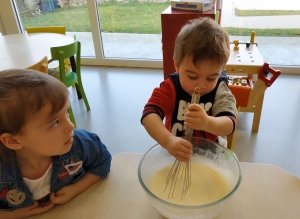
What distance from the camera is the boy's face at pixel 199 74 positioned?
72 centimetres

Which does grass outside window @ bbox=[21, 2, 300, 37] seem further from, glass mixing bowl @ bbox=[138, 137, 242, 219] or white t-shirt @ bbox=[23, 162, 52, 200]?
white t-shirt @ bbox=[23, 162, 52, 200]

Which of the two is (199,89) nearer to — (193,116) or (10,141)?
(193,116)

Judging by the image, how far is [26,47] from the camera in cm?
206

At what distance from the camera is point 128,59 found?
124 inches

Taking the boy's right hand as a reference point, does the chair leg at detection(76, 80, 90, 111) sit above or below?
below

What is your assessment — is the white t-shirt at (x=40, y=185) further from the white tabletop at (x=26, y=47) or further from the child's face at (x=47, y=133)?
the white tabletop at (x=26, y=47)

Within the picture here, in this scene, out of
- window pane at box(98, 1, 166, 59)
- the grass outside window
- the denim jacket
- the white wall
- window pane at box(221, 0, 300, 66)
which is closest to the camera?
the denim jacket

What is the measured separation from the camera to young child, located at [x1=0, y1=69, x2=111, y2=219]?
57cm

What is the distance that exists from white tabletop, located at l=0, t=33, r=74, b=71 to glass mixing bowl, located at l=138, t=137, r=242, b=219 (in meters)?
1.32

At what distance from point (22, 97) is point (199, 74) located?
44 centimetres

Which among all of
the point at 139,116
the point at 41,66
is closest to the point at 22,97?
the point at 41,66

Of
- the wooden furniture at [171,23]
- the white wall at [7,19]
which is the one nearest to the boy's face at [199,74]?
the wooden furniture at [171,23]

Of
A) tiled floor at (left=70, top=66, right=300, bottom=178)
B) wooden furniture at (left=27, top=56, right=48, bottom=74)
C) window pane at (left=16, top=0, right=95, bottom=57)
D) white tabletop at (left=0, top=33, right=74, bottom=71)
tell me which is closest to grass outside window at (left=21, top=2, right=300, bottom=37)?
window pane at (left=16, top=0, right=95, bottom=57)

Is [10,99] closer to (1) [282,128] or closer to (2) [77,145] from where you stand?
(2) [77,145]
